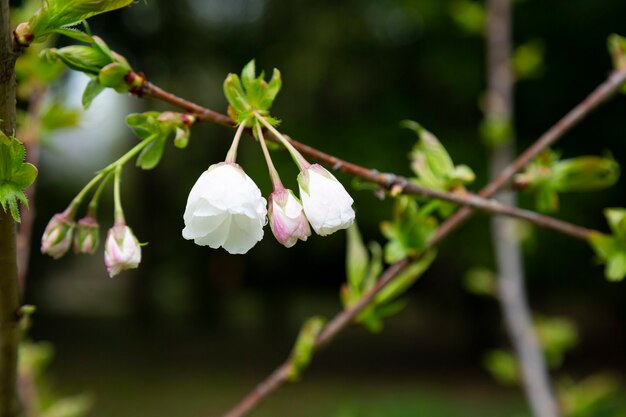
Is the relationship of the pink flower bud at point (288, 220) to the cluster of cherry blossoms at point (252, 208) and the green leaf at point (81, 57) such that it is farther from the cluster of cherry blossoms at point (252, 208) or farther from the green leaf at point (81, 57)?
the green leaf at point (81, 57)

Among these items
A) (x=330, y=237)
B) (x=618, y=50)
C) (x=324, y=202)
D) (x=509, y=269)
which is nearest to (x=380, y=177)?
(x=324, y=202)

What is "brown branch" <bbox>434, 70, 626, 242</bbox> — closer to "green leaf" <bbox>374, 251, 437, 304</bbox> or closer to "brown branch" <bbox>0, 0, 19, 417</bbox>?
"green leaf" <bbox>374, 251, 437, 304</bbox>

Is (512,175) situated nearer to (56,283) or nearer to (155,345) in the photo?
(155,345)

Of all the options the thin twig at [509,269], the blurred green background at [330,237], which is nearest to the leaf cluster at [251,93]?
the thin twig at [509,269]

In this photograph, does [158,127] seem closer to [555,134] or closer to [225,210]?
[225,210]

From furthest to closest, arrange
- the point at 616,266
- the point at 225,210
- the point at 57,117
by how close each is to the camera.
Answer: the point at 57,117 → the point at 616,266 → the point at 225,210

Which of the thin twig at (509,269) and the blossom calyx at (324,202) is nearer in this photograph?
the blossom calyx at (324,202)
